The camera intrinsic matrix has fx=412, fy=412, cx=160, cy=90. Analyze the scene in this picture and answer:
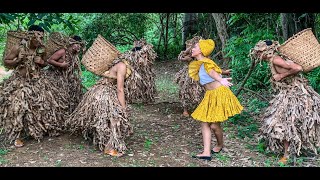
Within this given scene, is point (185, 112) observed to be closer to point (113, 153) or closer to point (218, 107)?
point (218, 107)

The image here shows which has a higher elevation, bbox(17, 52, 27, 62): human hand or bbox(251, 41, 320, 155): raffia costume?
bbox(17, 52, 27, 62): human hand

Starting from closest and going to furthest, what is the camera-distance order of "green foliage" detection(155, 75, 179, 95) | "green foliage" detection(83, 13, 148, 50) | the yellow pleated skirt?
the yellow pleated skirt, "green foliage" detection(155, 75, 179, 95), "green foliage" detection(83, 13, 148, 50)

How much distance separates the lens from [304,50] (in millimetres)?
4746

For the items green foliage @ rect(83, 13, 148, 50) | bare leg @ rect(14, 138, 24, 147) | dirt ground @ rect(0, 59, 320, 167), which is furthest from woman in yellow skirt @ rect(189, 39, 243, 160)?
green foliage @ rect(83, 13, 148, 50)

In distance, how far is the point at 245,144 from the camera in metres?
5.33

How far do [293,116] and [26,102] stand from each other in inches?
124

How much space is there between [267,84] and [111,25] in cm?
552

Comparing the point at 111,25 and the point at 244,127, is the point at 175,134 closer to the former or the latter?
the point at 244,127

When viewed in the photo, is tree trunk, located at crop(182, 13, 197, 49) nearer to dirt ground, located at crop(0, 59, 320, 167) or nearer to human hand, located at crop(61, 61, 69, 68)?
dirt ground, located at crop(0, 59, 320, 167)

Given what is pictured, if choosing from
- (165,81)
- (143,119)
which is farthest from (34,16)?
(165,81)

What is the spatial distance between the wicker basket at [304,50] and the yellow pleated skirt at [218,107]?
0.81m

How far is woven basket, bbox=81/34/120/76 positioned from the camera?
198 inches

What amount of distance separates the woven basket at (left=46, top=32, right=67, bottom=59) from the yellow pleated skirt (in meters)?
2.22

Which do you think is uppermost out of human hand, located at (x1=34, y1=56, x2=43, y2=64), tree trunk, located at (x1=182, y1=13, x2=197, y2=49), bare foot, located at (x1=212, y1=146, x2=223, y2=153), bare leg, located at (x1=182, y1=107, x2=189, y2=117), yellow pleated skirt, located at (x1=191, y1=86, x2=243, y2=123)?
tree trunk, located at (x1=182, y1=13, x2=197, y2=49)
